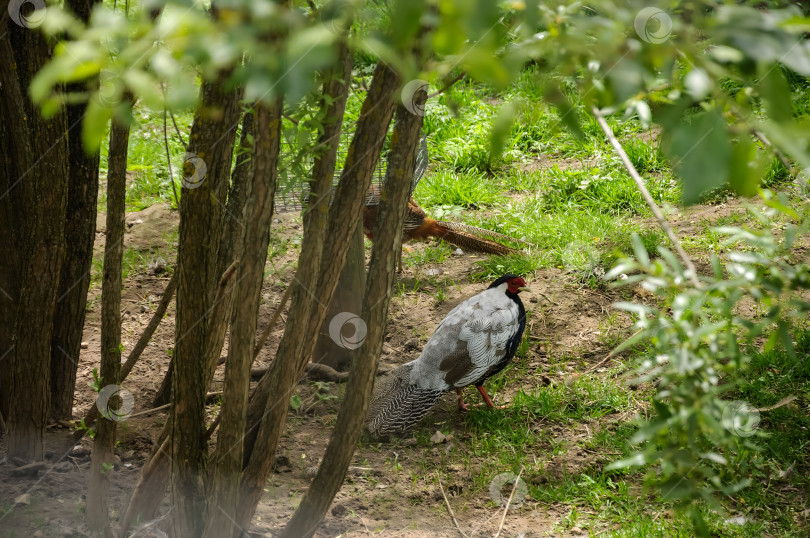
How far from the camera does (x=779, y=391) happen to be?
11.5 ft

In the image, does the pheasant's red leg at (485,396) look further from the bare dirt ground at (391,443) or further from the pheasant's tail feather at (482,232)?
the pheasant's tail feather at (482,232)

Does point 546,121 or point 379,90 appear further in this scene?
point 546,121

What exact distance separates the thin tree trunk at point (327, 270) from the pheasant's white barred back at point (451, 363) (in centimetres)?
129

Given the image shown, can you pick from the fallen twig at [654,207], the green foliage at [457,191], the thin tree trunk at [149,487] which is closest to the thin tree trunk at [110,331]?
the thin tree trunk at [149,487]

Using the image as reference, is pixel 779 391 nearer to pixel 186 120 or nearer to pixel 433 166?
pixel 433 166

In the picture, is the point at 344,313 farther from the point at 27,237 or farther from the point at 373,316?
the point at 373,316

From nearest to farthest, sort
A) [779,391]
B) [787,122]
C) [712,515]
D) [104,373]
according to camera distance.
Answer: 1. [787,122]
2. [104,373]
3. [712,515]
4. [779,391]

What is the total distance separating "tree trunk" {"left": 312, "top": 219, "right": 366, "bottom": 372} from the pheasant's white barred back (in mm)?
402

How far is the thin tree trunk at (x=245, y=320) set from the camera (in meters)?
1.80

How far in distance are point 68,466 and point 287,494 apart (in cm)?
93

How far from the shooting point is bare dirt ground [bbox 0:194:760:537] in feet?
9.77

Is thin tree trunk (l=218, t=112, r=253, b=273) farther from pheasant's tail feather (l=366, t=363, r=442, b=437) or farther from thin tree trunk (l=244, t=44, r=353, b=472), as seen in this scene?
pheasant's tail feather (l=366, t=363, r=442, b=437)

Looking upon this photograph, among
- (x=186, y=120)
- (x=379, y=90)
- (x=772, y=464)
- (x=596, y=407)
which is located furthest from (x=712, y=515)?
(x=186, y=120)

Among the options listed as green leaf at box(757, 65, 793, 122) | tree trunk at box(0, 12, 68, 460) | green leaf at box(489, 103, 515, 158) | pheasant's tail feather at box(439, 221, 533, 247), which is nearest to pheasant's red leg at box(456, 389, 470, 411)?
pheasant's tail feather at box(439, 221, 533, 247)
